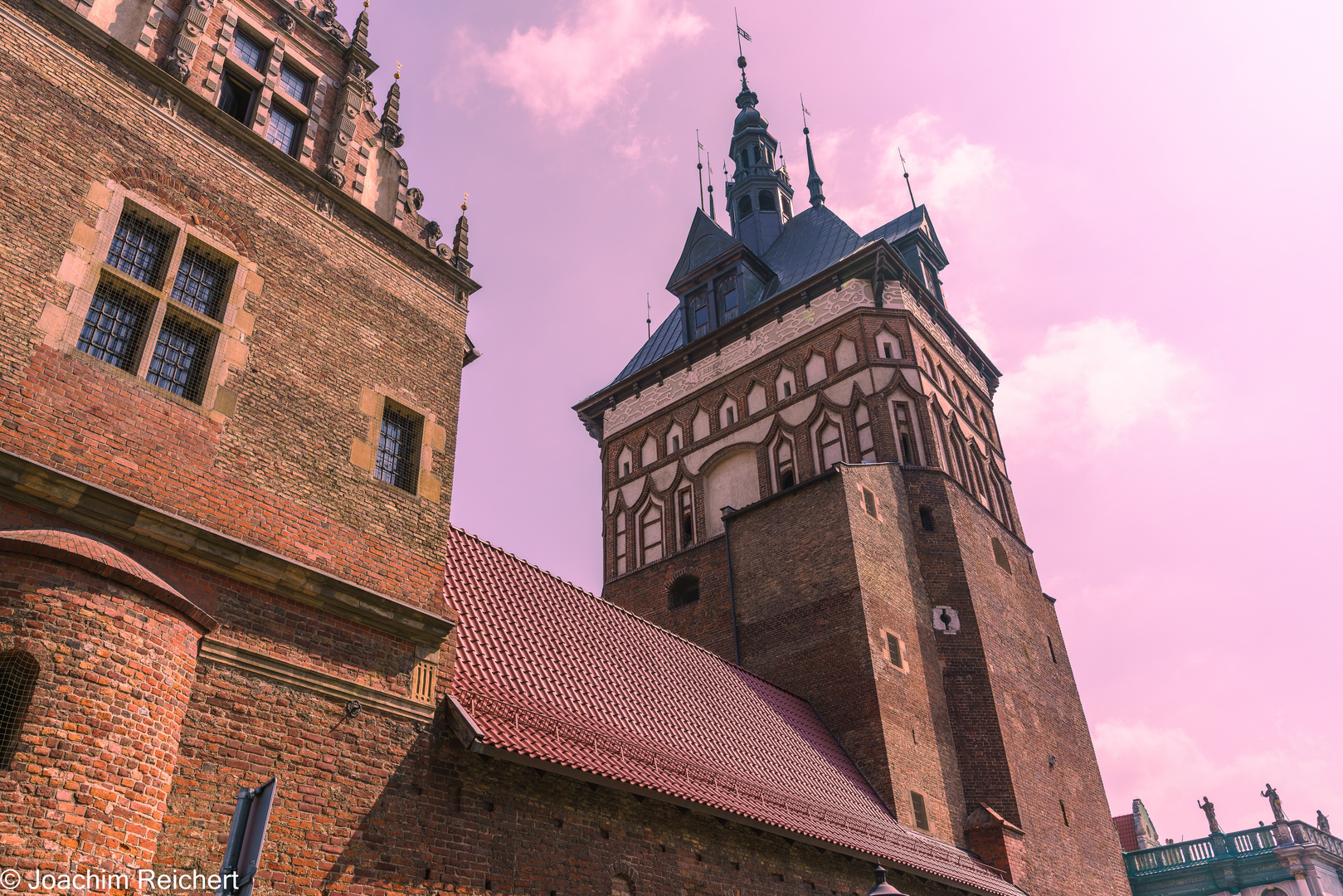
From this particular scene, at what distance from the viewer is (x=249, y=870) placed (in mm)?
5074

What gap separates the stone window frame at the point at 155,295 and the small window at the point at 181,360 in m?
0.06

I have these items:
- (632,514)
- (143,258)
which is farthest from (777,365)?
(143,258)

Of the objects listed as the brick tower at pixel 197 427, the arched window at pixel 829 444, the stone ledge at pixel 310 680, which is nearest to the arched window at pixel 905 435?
the arched window at pixel 829 444

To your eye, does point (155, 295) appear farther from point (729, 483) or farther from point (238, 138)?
point (729, 483)

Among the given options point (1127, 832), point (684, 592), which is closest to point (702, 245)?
point (684, 592)

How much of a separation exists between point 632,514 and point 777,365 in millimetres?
6680

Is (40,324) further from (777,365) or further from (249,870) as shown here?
(777,365)

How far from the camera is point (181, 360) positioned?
32.1ft

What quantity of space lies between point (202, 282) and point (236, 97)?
3200 millimetres

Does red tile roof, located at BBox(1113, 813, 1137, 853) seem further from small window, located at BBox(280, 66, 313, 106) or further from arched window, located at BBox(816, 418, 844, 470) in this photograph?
small window, located at BBox(280, 66, 313, 106)

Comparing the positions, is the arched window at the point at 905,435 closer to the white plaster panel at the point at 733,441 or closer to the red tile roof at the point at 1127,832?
the white plaster panel at the point at 733,441

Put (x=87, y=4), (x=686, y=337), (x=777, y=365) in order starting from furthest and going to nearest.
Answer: (x=686, y=337), (x=777, y=365), (x=87, y=4)

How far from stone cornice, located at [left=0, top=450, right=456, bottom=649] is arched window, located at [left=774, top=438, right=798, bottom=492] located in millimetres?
17686

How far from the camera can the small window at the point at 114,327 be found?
9102mm
